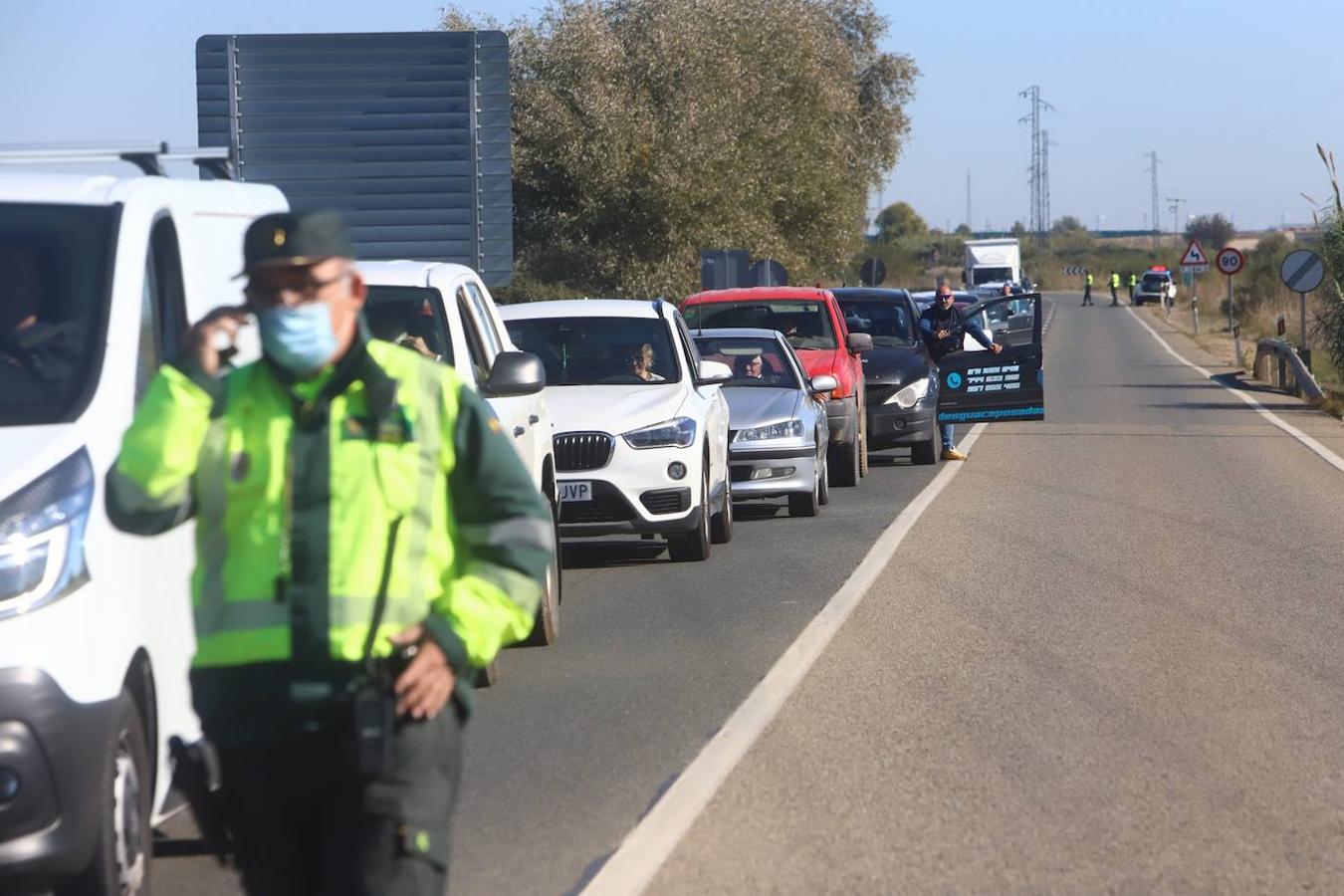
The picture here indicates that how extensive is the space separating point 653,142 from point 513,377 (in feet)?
112

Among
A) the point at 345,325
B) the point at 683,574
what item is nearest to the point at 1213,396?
the point at 683,574

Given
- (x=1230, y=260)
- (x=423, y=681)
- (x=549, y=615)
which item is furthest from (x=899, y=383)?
(x=1230, y=260)

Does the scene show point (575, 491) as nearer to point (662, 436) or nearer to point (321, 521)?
point (662, 436)

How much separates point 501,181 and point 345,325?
12.3 metres

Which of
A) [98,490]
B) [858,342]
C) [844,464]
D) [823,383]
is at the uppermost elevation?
[858,342]

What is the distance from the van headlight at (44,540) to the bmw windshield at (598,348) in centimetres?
843

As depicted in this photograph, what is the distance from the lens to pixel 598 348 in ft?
43.9

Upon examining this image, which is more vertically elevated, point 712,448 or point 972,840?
point 712,448

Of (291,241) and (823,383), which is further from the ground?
(291,241)

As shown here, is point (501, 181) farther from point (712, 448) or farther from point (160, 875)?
point (160, 875)

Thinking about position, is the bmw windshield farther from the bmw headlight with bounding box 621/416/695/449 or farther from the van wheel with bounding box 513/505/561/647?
the van wheel with bounding box 513/505/561/647

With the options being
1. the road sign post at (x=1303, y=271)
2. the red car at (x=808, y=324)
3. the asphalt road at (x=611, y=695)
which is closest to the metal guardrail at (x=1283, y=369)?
the road sign post at (x=1303, y=271)

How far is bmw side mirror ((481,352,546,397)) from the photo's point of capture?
26.7ft

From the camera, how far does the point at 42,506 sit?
15.4 ft
